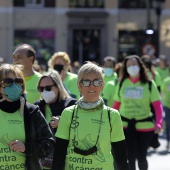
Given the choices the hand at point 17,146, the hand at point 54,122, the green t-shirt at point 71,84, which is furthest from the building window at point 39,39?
the hand at point 17,146

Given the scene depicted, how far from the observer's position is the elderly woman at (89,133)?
514 cm

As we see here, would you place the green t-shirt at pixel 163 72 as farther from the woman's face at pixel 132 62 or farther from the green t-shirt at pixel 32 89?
the green t-shirt at pixel 32 89

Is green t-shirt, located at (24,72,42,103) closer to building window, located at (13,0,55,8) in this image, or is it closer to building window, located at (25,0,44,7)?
building window, located at (13,0,55,8)

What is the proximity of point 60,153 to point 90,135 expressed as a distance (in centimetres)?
27

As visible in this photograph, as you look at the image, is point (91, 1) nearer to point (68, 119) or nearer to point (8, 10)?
point (8, 10)

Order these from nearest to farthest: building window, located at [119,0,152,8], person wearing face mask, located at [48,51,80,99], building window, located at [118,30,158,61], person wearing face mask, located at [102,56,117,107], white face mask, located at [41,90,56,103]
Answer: white face mask, located at [41,90,56,103] → person wearing face mask, located at [48,51,80,99] → person wearing face mask, located at [102,56,117,107] → building window, located at [118,30,158,61] → building window, located at [119,0,152,8]

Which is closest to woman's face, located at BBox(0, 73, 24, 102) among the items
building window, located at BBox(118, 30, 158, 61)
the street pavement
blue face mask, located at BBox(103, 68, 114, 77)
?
the street pavement

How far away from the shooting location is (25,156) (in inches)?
201

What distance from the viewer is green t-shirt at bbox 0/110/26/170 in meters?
5.06

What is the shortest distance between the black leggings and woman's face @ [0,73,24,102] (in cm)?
400

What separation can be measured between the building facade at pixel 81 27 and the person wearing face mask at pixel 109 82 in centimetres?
2511

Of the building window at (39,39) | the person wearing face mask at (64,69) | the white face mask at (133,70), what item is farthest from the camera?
the building window at (39,39)

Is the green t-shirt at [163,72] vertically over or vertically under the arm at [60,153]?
over

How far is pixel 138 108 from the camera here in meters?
9.16
